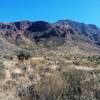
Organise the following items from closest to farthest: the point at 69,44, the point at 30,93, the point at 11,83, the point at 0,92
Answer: the point at 30,93 < the point at 0,92 < the point at 11,83 < the point at 69,44

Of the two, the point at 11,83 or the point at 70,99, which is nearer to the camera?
the point at 70,99

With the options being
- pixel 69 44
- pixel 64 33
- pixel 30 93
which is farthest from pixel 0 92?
pixel 64 33

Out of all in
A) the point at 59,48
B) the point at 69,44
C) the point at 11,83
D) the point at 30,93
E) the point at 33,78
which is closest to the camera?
the point at 30,93

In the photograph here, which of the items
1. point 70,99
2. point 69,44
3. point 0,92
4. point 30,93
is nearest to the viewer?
point 70,99

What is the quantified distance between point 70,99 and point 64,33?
6009 inches

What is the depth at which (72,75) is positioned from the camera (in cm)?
851

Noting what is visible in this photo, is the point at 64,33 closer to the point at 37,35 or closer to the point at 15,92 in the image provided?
the point at 37,35

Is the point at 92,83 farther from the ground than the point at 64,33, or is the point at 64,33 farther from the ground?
the point at 64,33

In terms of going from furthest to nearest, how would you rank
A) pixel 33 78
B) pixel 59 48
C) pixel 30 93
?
pixel 59 48 < pixel 33 78 < pixel 30 93

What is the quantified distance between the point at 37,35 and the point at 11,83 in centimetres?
15766

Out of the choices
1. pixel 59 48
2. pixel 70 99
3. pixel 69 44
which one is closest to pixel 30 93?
pixel 70 99

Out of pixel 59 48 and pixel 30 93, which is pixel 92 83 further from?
pixel 59 48

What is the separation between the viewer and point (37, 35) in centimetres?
16675

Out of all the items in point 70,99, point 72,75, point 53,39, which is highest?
point 53,39
